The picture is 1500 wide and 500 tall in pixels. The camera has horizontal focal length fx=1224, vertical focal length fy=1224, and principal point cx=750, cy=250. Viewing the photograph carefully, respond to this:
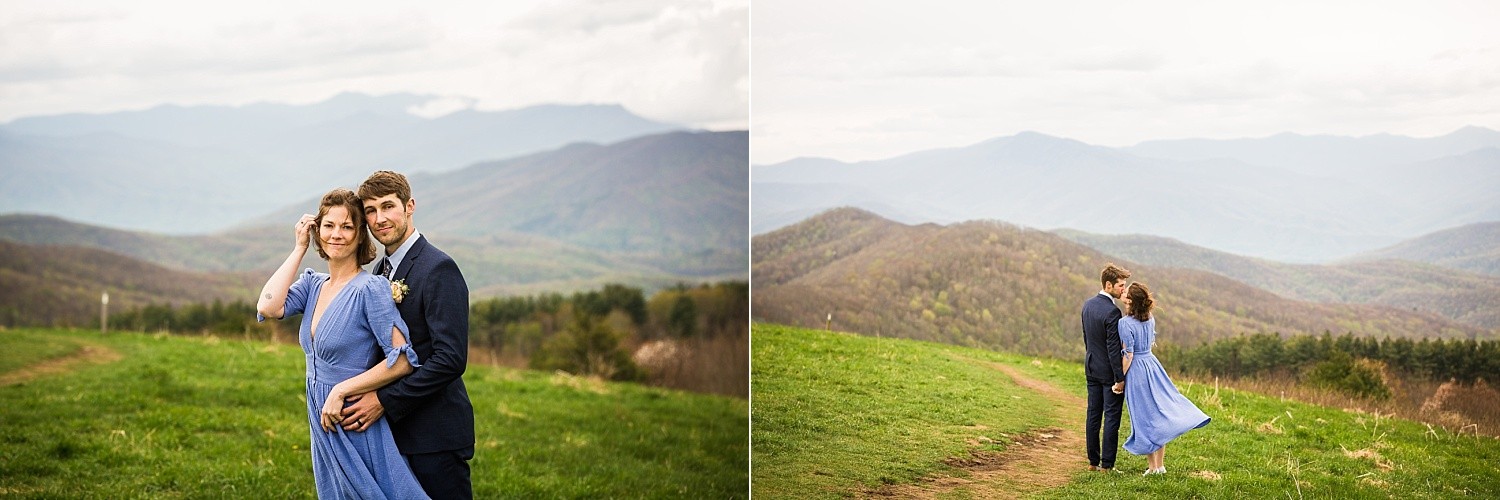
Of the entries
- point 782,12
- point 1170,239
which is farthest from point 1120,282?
point 782,12

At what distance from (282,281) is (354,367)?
0.33 meters

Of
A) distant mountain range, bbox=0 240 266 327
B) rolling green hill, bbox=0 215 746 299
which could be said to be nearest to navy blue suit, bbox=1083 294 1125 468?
rolling green hill, bbox=0 215 746 299

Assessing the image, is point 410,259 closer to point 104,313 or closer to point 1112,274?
point 1112,274

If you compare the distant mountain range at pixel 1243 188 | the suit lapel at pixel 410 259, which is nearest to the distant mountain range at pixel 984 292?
the distant mountain range at pixel 1243 188

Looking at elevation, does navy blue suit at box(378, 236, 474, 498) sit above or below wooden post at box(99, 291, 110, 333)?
above

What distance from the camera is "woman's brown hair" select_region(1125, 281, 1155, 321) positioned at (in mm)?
5887

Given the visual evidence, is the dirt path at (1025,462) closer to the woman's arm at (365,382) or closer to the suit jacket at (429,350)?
the suit jacket at (429,350)

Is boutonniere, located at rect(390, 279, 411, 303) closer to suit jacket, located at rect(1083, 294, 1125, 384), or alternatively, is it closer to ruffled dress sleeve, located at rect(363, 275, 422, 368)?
ruffled dress sleeve, located at rect(363, 275, 422, 368)

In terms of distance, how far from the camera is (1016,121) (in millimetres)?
6691

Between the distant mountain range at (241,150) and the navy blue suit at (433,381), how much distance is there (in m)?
15.2

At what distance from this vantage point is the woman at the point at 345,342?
3588 mm

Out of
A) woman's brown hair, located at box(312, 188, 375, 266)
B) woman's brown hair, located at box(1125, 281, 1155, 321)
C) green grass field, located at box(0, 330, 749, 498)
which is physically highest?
woman's brown hair, located at box(312, 188, 375, 266)

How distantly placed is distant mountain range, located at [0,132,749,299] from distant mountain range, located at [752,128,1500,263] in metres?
11.9

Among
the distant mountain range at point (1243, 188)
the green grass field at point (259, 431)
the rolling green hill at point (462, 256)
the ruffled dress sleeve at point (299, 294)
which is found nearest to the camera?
the ruffled dress sleeve at point (299, 294)
